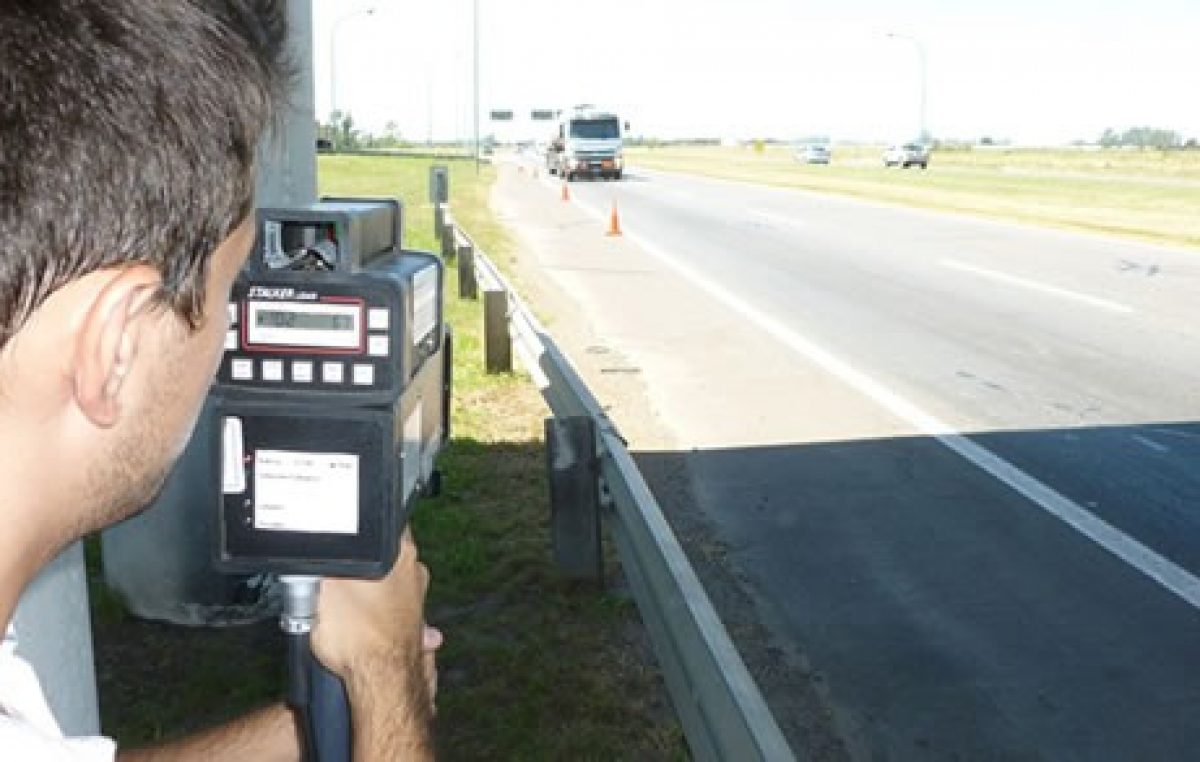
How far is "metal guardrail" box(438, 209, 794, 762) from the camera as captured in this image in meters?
2.54

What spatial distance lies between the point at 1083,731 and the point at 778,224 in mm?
22654

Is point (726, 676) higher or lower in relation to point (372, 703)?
lower

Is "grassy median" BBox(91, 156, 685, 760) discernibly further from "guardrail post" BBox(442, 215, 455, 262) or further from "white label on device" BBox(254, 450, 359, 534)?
"guardrail post" BBox(442, 215, 455, 262)

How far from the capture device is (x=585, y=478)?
5.21 metres

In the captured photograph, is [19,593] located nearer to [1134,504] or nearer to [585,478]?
[585,478]

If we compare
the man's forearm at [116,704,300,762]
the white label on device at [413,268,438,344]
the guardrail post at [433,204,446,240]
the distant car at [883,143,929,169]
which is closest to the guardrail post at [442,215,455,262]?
the guardrail post at [433,204,446,240]

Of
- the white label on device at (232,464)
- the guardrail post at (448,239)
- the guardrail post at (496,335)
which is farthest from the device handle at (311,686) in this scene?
the guardrail post at (448,239)

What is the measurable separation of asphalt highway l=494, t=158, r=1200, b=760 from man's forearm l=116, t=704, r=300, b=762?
2.76m

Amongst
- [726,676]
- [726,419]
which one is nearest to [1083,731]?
[726,676]

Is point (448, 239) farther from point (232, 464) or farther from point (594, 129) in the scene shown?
point (594, 129)

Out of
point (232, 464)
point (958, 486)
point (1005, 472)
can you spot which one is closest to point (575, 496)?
point (958, 486)

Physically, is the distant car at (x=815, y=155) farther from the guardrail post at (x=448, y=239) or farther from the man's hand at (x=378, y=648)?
the man's hand at (x=378, y=648)

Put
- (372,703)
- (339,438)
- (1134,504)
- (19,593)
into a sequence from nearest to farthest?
(19,593) < (339,438) < (372,703) < (1134,504)

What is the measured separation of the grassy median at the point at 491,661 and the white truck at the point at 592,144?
47.8 metres
